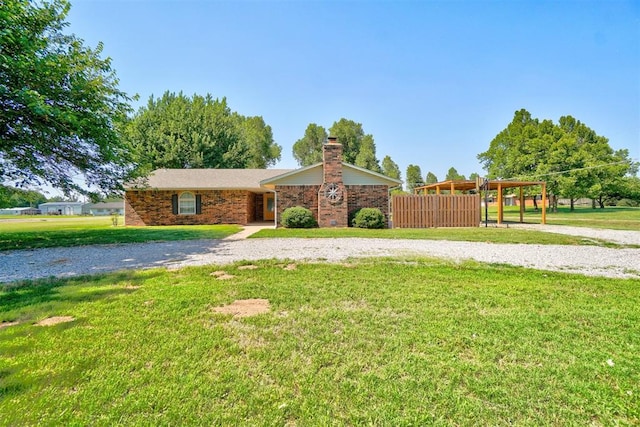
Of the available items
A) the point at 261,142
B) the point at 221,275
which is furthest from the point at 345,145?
the point at 221,275

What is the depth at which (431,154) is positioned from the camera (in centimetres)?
2772

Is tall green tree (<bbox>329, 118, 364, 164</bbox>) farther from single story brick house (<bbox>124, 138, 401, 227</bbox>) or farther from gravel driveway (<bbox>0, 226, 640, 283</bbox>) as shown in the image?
gravel driveway (<bbox>0, 226, 640, 283</bbox>)

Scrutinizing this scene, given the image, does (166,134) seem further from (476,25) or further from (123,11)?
(476,25)

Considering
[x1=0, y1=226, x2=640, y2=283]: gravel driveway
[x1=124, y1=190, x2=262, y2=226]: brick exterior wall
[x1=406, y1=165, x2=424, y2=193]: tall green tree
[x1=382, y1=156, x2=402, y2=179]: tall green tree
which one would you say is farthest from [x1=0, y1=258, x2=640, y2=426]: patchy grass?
[x1=406, y1=165, x2=424, y2=193]: tall green tree

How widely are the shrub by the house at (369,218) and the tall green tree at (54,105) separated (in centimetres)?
1034

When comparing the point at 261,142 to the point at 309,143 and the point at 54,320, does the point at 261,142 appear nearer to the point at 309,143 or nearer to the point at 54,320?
the point at 309,143

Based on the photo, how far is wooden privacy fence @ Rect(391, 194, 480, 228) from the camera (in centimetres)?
1602

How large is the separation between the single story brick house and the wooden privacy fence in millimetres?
873

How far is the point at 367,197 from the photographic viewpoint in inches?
648

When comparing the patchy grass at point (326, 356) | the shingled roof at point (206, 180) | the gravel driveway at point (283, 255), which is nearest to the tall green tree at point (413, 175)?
the shingled roof at point (206, 180)

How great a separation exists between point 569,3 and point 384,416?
15.2 m

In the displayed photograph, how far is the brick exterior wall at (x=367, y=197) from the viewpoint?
53.8 ft

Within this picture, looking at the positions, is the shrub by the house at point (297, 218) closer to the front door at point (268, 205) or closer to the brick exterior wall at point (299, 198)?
the brick exterior wall at point (299, 198)

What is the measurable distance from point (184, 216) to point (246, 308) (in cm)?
1619
